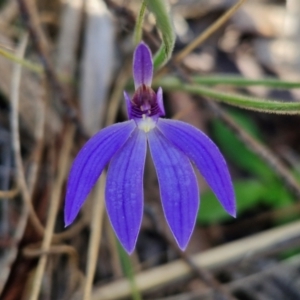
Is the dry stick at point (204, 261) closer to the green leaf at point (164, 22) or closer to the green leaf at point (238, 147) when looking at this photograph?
the green leaf at point (238, 147)

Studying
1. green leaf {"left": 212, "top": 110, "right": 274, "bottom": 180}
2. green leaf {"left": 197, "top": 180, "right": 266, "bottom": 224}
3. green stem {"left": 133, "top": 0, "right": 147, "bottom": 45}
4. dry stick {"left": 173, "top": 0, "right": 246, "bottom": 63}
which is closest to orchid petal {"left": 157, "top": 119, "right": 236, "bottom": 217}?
green stem {"left": 133, "top": 0, "right": 147, "bottom": 45}

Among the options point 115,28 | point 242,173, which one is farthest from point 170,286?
point 115,28

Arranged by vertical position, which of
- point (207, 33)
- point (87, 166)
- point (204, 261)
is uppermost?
point (207, 33)

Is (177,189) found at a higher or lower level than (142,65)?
lower

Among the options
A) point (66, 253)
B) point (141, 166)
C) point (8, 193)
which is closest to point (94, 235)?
point (66, 253)

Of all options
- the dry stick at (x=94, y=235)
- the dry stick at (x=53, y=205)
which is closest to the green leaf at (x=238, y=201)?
the dry stick at (x=94, y=235)

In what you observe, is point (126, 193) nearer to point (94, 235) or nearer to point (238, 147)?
point (94, 235)
